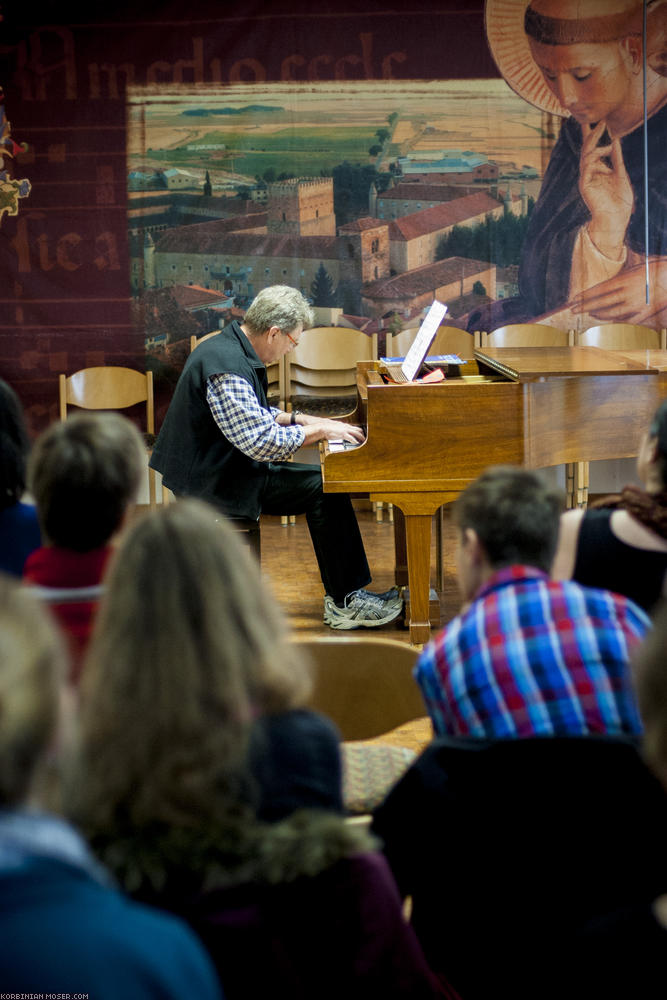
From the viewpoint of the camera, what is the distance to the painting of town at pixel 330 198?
664 centimetres

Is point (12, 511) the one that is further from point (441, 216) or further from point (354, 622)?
point (441, 216)

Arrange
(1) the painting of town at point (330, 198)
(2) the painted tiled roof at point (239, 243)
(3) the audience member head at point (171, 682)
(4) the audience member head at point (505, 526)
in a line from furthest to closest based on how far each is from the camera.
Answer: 1. (2) the painted tiled roof at point (239, 243)
2. (1) the painting of town at point (330, 198)
3. (4) the audience member head at point (505, 526)
4. (3) the audience member head at point (171, 682)

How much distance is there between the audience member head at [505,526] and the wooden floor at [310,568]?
7.96ft

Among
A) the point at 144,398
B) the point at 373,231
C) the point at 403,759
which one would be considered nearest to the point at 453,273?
the point at 373,231

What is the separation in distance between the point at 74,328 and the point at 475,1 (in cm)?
311

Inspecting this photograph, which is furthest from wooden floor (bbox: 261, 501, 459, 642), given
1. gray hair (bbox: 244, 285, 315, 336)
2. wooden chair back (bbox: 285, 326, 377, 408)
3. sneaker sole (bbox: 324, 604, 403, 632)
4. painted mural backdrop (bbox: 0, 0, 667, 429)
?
painted mural backdrop (bbox: 0, 0, 667, 429)

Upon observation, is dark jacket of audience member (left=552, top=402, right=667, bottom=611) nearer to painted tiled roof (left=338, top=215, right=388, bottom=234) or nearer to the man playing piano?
the man playing piano

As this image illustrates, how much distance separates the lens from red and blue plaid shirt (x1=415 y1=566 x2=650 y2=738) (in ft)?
5.12

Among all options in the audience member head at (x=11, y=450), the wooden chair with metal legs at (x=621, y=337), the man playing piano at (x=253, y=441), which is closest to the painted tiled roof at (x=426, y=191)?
the wooden chair with metal legs at (x=621, y=337)

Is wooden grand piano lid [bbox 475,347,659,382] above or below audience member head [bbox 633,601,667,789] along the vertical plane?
above

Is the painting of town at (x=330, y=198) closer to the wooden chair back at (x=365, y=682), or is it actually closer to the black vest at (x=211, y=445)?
the black vest at (x=211, y=445)

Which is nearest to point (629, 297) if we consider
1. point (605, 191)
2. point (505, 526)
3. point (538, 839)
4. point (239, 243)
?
point (605, 191)

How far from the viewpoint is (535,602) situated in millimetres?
1608

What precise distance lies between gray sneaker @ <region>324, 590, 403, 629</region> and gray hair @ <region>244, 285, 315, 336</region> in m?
1.08
